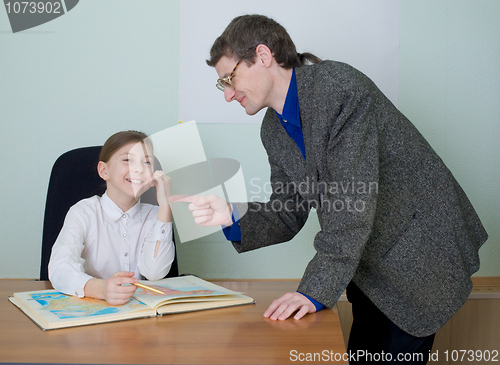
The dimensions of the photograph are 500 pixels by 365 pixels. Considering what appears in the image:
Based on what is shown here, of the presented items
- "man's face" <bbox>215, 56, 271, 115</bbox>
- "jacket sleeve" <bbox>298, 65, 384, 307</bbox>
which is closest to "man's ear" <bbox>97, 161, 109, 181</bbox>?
"man's face" <bbox>215, 56, 271, 115</bbox>

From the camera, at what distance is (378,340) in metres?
1.18

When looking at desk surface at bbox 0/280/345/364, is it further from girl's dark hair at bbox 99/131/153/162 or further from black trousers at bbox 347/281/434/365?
girl's dark hair at bbox 99/131/153/162

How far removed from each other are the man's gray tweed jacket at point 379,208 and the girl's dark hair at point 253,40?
7 cm

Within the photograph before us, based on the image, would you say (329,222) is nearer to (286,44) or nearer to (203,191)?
(286,44)

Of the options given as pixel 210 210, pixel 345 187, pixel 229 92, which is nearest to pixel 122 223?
pixel 210 210

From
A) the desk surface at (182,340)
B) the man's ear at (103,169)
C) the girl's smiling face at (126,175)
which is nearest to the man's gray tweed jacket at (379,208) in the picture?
the desk surface at (182,340)

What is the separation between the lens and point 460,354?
5.48 ft

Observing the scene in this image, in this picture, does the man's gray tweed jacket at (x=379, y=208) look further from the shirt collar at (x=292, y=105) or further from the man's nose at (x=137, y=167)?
the man's nose at (x=137, y=167)

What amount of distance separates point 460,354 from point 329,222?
1169 millimetres

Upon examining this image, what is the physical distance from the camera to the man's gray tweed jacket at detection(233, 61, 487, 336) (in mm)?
850

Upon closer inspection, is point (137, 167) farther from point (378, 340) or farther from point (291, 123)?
point (378, 340)

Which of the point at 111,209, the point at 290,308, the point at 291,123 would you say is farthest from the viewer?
the point at 111,209

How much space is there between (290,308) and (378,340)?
47 cm

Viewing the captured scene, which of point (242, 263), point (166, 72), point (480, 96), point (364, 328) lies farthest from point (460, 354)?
point (166, 72)
